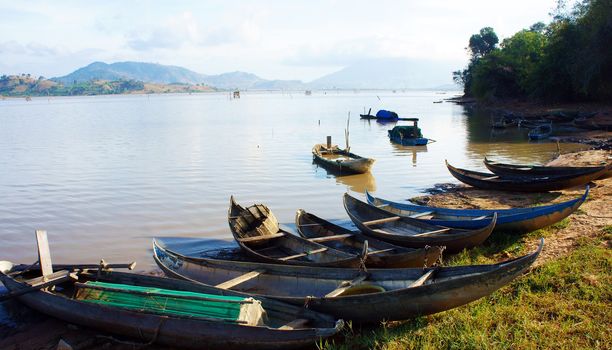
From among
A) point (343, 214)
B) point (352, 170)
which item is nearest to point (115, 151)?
point (352, 170)

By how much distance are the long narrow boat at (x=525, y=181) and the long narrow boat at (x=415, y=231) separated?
19.2 ft

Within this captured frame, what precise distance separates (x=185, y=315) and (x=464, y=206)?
398 inches

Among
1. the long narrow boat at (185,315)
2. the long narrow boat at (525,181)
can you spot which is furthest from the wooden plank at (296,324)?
the long narrow boat at (525,181)

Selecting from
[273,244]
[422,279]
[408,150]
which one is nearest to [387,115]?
[408,150]

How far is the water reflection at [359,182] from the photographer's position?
19938mm

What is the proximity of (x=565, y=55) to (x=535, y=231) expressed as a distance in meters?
46.8

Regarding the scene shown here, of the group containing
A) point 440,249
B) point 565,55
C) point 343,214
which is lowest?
point 343,214

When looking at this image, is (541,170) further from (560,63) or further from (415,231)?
(560,63)

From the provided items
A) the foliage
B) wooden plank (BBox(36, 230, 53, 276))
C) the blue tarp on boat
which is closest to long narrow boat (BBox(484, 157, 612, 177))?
wooden plank (BBox(36, 230, 53, 276))

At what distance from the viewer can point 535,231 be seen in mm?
10578

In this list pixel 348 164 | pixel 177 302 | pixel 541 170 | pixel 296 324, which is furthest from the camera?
pixel 348 164

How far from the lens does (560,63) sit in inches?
1977

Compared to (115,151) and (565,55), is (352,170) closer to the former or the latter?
(115,151)

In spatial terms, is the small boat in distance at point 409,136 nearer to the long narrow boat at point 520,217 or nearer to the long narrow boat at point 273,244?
the long narrow boat at point 520,217
